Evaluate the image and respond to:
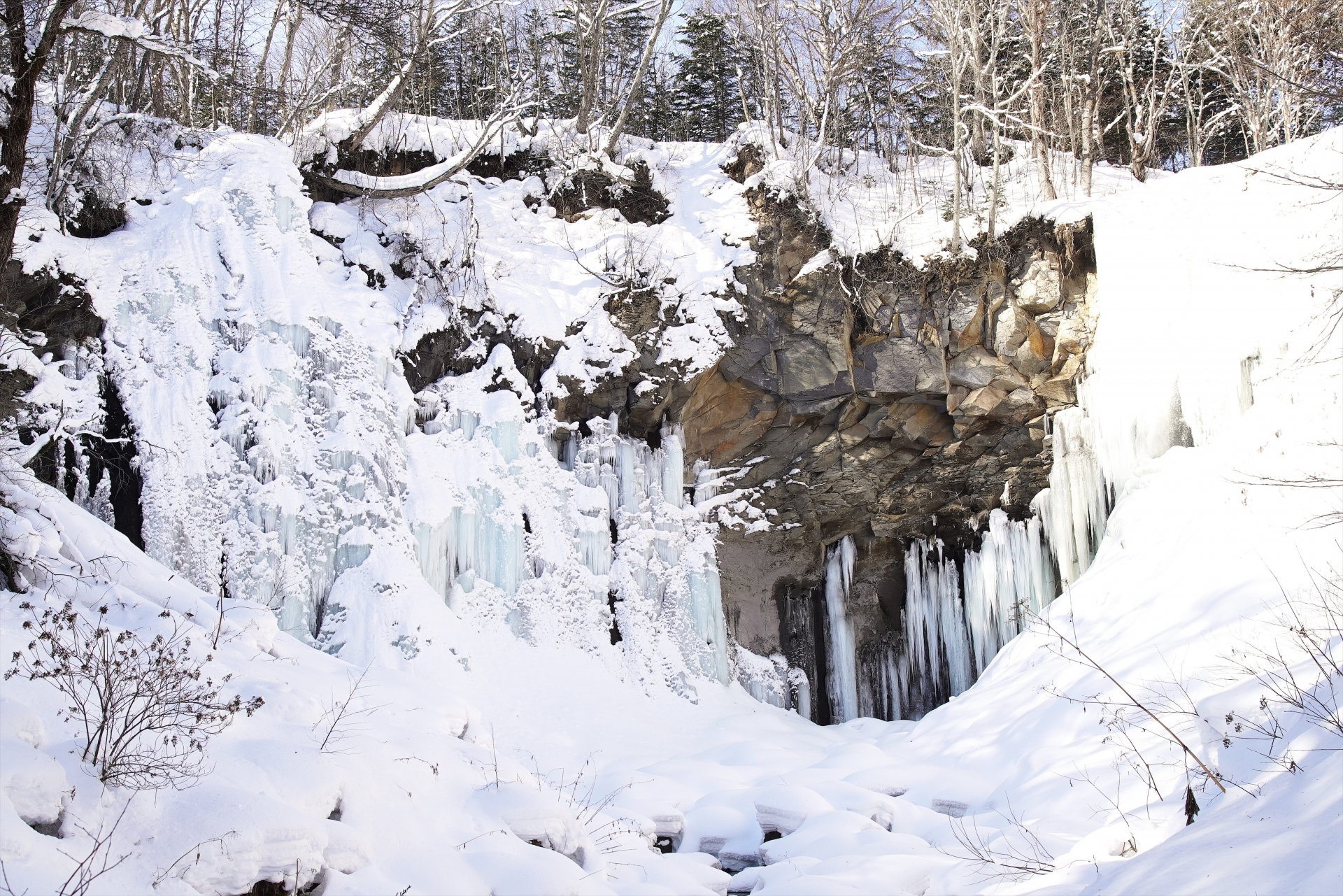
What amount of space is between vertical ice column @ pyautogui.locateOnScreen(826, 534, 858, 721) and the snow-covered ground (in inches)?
117

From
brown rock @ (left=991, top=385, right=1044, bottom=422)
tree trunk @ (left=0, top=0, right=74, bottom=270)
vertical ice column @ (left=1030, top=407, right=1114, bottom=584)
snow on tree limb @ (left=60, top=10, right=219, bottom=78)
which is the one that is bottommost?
vertical ice column @ (left=1030, top=407, right=1114, bottom=584)

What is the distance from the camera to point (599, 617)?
12.2 meters

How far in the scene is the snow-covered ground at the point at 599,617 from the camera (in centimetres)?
411

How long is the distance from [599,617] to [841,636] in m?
4.87

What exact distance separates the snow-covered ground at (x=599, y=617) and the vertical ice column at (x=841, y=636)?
2.98 metres

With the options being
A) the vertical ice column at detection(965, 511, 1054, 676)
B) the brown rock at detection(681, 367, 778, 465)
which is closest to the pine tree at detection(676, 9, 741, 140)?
the brown rock at detection(681, 367, 778, 465)

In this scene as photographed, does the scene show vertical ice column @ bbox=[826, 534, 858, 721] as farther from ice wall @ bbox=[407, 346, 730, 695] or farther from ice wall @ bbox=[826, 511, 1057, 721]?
ice wall @ bbox=[407, 346, 730, 695]

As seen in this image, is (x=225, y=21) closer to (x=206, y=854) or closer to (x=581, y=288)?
(x=581, y=288)

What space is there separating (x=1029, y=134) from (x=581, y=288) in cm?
919

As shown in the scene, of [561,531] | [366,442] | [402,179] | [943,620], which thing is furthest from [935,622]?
Answer: [402,179]

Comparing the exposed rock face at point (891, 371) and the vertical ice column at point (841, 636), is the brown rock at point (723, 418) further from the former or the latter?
the vertical ice column at point (841, 636)

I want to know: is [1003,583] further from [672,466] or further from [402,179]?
[402,179]

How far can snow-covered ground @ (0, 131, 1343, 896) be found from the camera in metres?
4.11

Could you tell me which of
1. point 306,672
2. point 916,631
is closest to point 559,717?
point 306,672
